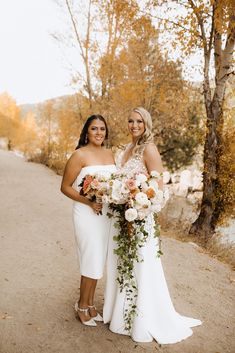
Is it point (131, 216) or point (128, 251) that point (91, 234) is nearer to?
point (128, 251)

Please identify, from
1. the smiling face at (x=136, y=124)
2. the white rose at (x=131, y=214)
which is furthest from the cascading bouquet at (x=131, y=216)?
the smiling face at (x=136, y=124)

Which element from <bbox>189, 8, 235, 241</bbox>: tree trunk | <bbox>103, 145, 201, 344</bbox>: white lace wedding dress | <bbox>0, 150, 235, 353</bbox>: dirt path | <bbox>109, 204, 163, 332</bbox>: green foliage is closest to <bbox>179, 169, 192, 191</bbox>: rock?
<bbox>189, 8, 235, 241</bbox>: tree trunk

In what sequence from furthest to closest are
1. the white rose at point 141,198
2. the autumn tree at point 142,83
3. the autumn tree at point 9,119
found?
1. the autumn tree at point 9,119
2. the autumn tree at point 142,83
3. the white rose at point 141,198

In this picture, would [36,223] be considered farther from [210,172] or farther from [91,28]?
[91,28]

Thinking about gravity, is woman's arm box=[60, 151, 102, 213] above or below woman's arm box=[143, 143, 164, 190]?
below

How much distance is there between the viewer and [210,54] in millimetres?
9820

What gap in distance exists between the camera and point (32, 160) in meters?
21.5

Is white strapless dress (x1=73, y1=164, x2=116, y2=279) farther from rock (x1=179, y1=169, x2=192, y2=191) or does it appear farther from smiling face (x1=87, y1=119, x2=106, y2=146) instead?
rock (x1=179, y1=169, x2=192, y2=191)

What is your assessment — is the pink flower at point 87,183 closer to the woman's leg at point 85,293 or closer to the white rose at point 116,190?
the white rose at point 116,190

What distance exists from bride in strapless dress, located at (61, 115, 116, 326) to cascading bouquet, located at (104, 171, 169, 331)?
208mm

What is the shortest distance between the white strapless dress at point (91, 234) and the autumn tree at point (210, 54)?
21.7ft

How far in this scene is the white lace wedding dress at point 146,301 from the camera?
13.6 feet

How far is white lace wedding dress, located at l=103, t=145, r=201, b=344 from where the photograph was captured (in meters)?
4.15

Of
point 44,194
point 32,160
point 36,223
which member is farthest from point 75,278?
point 32,160
